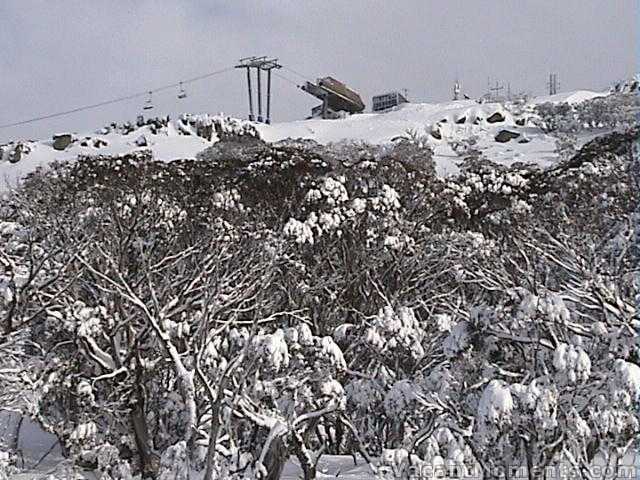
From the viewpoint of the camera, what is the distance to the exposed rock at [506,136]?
4274 cm

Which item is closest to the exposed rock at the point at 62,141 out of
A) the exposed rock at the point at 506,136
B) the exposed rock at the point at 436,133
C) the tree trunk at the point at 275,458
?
the exposed rock at the point at 436,133

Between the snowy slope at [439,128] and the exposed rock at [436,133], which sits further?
the exposed rock at [436,133]

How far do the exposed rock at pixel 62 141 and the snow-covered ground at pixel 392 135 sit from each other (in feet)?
1.07

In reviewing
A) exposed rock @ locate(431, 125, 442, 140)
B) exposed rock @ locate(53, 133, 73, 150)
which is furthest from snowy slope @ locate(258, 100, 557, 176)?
exposed rock @ locate(53, 133, 73, 150)

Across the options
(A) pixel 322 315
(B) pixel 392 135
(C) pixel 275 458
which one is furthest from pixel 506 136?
(C) pixel 275 458

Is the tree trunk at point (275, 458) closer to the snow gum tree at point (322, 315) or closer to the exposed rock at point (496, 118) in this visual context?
the snow gum tree at point (322, 315)

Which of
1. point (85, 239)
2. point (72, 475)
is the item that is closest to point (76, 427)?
point (72, 475)

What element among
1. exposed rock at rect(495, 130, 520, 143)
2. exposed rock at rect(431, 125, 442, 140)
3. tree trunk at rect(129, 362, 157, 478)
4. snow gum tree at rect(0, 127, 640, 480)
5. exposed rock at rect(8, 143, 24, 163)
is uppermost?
exposed rock at rect(431, 125, 442, 140)

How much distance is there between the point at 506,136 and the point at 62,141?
2448 cm

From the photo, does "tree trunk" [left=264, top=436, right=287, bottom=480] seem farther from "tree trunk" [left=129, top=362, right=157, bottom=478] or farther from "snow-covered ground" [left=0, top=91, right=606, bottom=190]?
"snow-covered ground" [left=0, top=91, right=606, bottom=190]

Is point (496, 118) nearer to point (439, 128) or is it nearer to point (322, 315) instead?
point (439, 128)

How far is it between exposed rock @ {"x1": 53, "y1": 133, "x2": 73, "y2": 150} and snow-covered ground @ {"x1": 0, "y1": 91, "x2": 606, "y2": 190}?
33 centimetres

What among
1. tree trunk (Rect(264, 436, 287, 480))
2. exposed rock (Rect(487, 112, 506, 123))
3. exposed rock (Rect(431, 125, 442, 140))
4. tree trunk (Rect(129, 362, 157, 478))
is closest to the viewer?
tree trunk (Rect(264, 436, 287, 480))

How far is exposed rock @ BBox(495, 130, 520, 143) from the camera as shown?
4274cm
